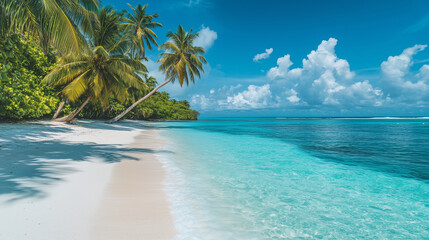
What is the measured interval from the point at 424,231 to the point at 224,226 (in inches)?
108

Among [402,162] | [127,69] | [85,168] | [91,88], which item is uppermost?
[127,69]

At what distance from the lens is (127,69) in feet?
53.2

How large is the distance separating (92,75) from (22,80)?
203 inches

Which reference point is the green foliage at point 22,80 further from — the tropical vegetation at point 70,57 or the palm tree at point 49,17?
the palm tree at point 49,17

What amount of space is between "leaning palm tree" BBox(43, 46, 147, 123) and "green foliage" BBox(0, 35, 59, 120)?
41.9 inches

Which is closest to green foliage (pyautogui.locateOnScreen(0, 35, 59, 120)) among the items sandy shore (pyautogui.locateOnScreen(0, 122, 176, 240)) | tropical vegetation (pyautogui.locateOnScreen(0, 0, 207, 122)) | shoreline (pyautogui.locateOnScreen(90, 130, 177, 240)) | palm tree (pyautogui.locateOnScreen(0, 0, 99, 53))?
tropical vegetation (pyautogui.locateOnScreen(0, 0, 207, 122))

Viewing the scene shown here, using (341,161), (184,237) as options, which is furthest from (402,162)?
(184,237)

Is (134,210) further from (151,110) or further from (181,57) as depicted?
(151,110)

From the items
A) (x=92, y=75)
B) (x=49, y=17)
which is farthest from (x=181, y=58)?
(x=49, y=17)

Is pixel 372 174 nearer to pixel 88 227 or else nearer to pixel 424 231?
pixel 424 231

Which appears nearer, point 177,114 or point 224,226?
point 224,226

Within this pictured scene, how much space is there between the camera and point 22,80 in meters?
11.0

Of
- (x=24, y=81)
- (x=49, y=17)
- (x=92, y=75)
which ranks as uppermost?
(x=92, y=75)

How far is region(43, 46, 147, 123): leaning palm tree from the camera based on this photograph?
1474 centimetres
